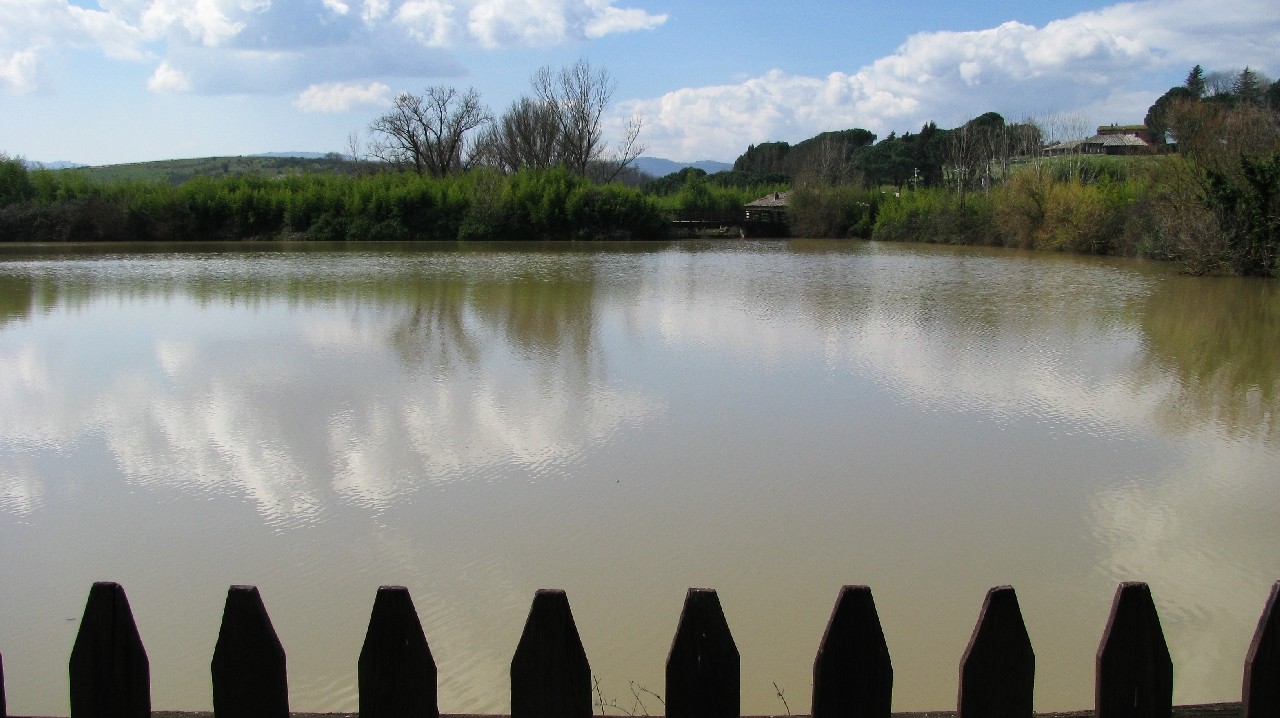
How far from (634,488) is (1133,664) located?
3584mm

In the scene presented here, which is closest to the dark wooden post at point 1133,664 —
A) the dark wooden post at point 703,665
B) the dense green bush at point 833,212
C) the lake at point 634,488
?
the dark wooden post at point 703,665

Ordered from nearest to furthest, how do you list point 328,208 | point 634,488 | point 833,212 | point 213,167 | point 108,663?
point 108,663 → point 634,488 → point 328,208 → point 833,212 → point 213,167

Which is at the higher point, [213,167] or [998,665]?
[213,167]

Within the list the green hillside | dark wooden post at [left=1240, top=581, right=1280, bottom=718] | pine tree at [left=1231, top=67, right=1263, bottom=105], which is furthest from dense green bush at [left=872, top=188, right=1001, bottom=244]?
the green hillside

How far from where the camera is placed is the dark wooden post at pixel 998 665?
123cm

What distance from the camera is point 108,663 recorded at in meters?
1.25

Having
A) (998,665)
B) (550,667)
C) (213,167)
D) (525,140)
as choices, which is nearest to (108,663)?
(550,667)

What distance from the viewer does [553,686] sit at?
128cm

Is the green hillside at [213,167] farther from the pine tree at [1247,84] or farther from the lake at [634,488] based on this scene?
the lake at [634,488]

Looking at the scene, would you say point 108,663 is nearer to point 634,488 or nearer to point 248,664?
point 248,664

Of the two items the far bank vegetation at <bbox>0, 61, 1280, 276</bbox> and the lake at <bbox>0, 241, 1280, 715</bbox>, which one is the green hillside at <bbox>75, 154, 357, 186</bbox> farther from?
the lake at <bbox>0, 241, 1280, 715</bbox>

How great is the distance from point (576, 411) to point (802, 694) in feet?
11.9

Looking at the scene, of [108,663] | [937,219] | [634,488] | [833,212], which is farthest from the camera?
[833,212]

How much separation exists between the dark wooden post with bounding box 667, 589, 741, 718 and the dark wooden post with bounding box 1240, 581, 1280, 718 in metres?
0.67
